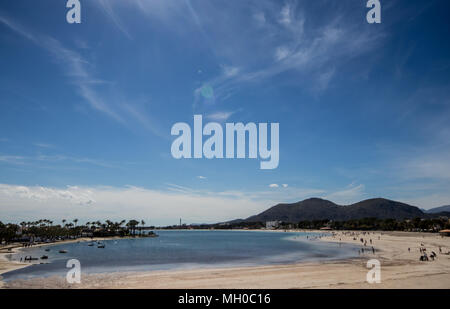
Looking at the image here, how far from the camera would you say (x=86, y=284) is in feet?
86.6

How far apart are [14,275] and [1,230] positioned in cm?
7343

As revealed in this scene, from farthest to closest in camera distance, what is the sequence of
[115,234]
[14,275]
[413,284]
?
[115,234]
[14,275]
[413,284]

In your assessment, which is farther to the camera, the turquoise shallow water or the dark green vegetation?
the dark green vegetation

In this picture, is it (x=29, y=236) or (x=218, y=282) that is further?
(x=29, y=236)

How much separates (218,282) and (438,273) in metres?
21.8

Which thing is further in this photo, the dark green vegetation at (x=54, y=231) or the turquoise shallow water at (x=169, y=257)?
the dark green vegetation at (x=54, y=231)

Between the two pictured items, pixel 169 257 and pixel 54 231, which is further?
pixel 54 231

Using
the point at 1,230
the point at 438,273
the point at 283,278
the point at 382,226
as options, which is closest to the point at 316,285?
the point at 283,278
